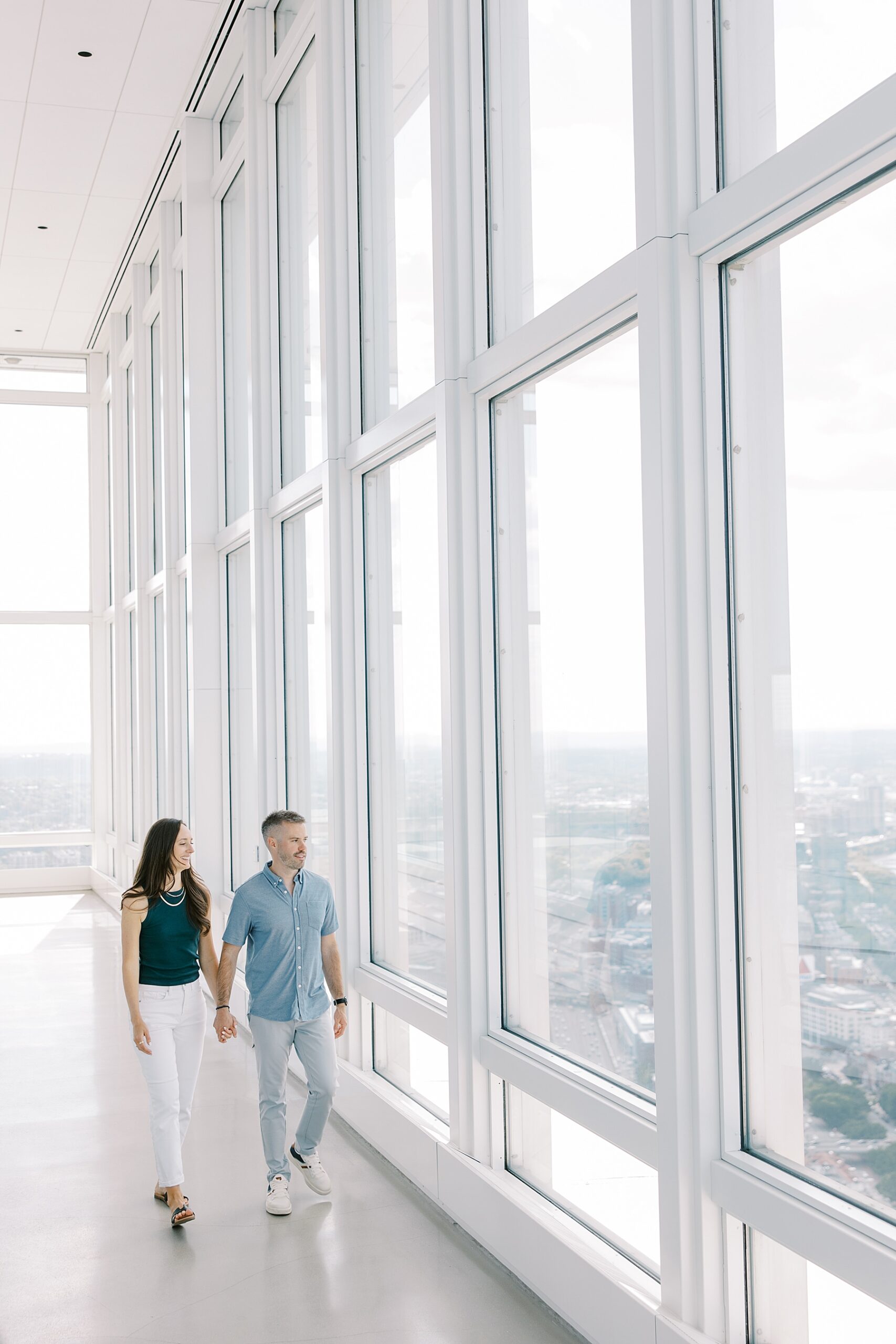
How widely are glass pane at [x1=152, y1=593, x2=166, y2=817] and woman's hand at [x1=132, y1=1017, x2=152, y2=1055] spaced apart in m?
7.67

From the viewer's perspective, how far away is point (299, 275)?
740 cm

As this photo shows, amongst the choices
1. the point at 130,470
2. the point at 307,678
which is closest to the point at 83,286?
the point at 130,470

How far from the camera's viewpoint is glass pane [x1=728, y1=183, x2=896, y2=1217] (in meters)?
2.65

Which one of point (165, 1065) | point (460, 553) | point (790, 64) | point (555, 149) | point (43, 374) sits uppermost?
point (43, 374)

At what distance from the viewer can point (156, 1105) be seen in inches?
185

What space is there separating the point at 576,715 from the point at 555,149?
77.1 inches

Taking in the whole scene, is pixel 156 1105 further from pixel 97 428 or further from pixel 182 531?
pixel 97 428

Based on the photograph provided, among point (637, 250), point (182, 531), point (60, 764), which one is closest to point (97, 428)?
point (60, 764)

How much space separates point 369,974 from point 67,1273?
2.02m

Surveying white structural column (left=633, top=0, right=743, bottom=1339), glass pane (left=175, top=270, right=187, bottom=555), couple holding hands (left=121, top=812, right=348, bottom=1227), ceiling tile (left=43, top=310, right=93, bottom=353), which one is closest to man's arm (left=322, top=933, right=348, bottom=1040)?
couple holding hands (left=121, top=812, right=348, bottom=1227)

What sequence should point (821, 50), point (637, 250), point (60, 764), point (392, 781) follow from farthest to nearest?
point (60, 764)
point (392, 781)
point (637, 250)
point (821, 50)

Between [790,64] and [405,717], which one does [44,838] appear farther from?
[790,64]

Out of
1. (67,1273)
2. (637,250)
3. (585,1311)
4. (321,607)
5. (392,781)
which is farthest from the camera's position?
(321,607)

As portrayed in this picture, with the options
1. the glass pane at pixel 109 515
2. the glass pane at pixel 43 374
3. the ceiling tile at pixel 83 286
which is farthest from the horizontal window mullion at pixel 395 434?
the glass pane at pixel 43 374
